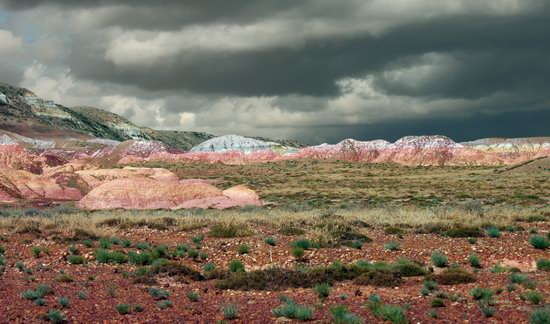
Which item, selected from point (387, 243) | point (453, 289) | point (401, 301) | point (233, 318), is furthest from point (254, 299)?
point (387, 243)

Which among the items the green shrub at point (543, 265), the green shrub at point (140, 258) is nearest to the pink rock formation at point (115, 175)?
the green shrub at point (140, 258)

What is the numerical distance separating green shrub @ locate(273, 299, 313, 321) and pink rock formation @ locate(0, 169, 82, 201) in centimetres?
7118

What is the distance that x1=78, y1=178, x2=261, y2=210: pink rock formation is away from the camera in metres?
61.8

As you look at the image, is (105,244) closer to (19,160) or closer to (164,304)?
(164,304)

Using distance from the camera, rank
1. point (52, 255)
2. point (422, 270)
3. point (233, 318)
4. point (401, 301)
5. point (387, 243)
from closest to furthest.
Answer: point (233, 318), point (401, 301), point (422, 270), point (52, 255), point (387, 243)

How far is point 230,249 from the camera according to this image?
886 inches

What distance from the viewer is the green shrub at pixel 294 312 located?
38.9 ft

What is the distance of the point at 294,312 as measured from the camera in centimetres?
1209

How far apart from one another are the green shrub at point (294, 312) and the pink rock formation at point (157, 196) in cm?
4842

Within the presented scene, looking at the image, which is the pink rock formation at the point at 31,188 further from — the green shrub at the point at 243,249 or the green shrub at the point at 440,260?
the green shrub at the point at 440,260

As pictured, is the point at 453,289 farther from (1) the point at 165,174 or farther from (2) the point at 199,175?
(2) the point at 199,175

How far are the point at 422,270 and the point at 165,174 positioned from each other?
89.8 m

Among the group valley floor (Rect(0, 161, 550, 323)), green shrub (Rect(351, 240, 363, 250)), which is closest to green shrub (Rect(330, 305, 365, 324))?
valley floor (Rect(0, 161, 550, 323))

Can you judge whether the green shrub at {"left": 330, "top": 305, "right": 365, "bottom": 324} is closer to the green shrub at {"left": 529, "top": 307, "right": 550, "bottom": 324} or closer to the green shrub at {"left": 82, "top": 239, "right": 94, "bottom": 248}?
the green shrub at {"left": 529, "top": 307, "right": 550, "bottom": 324}
